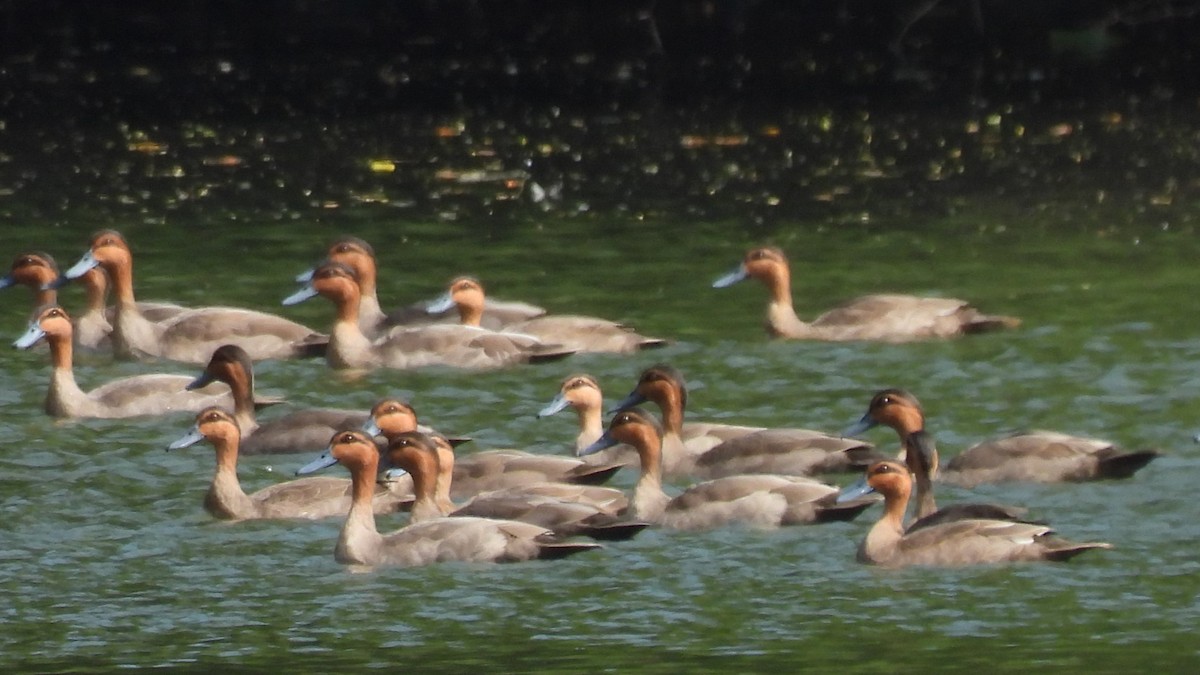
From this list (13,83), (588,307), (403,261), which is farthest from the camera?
(13,83)

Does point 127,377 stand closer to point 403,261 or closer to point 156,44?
point 403,261

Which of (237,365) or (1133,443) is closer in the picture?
(1133,443)

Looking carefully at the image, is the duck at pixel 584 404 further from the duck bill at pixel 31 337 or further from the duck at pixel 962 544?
the duck bill at pixel 31 337

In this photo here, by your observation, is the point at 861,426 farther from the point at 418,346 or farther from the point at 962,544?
the point at 418,346

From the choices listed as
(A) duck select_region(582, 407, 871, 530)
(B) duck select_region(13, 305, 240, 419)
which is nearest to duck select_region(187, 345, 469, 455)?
(B) duck select_region(13, 305, 240, 419)

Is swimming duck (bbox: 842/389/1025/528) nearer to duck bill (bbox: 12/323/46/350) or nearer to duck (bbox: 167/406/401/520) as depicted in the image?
duck (bbox: 167/406/401/520)

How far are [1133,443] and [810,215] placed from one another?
8600 millimetres

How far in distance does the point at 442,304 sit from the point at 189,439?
12.7 feet

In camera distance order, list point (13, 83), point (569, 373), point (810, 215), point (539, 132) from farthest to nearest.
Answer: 1. point (13, 83)
2. point (539, 132)
3. point (810, 215)
4. point (569, 373)

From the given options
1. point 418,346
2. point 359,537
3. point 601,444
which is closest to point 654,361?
point 418,346

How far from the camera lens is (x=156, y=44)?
41.8m

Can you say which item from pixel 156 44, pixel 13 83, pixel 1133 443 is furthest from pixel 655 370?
pixel 156 44

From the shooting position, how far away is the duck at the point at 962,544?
11867 millimetres

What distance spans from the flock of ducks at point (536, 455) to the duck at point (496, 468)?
0.01 metres
